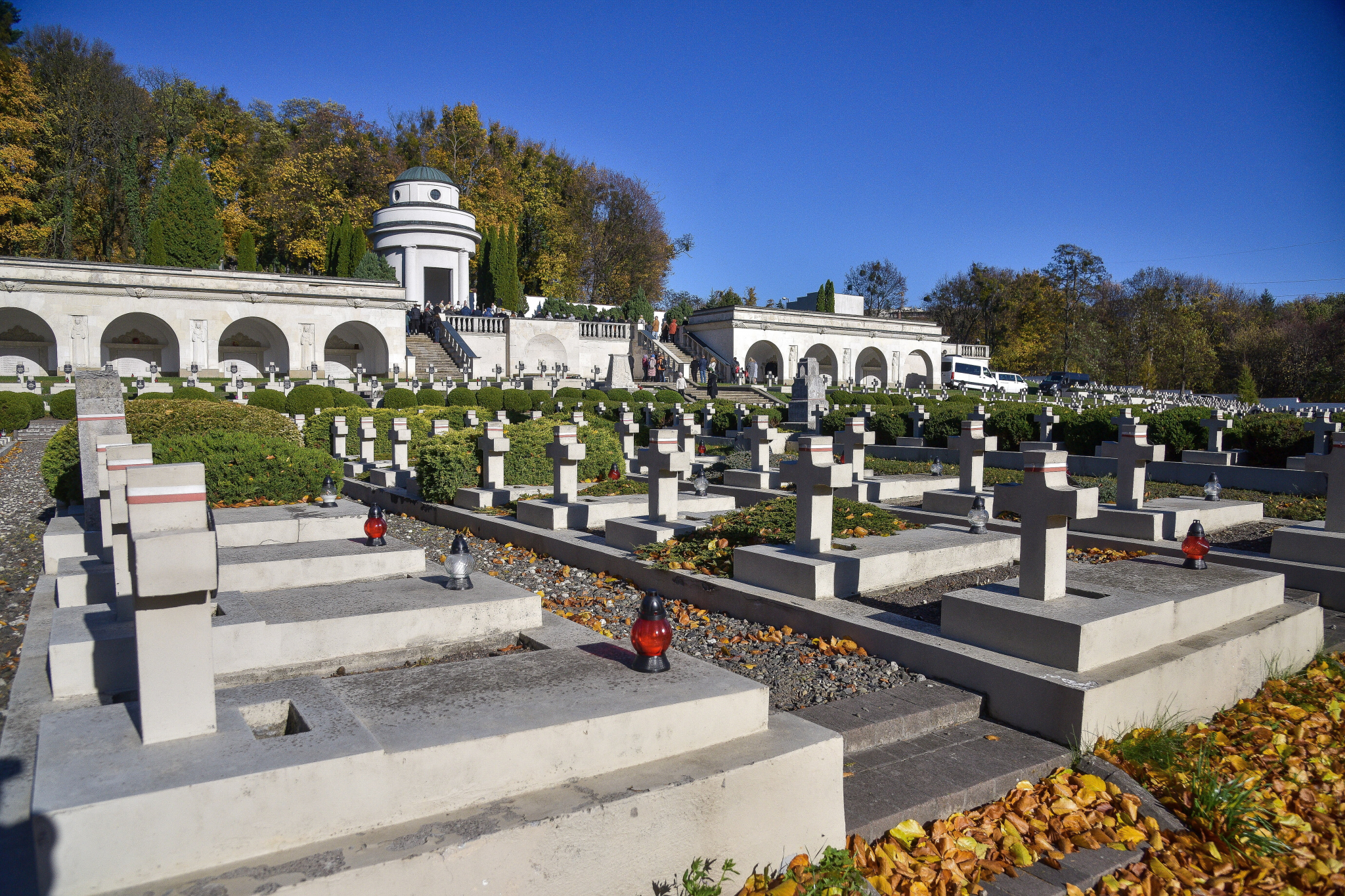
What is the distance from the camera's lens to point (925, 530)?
27.0ft

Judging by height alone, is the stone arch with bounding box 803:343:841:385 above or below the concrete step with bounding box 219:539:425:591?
above

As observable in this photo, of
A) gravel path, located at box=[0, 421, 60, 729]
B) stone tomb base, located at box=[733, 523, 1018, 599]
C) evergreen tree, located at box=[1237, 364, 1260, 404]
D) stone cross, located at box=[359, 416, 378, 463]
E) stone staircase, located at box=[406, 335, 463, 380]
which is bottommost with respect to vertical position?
gravel path, located at box=[0, 421, 60, 729]

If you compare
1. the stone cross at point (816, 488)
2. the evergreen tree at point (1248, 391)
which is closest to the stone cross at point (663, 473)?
the stone cross at point (816, 488)

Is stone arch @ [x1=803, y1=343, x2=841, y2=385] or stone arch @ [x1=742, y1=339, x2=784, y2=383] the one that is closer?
stone arch @ [x1=742, y1=339, x2=784, y2=383]

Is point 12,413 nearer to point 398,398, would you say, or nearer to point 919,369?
point 398,398

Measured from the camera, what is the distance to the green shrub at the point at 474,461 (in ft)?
38.9

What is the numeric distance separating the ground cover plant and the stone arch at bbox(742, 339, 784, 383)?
4296 centimetres

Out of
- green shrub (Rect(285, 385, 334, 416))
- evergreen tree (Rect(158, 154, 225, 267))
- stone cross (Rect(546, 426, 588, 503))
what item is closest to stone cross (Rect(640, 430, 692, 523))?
stone cross (Rect(546, 426, 588, 503))

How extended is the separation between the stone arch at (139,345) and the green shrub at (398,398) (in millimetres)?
15458

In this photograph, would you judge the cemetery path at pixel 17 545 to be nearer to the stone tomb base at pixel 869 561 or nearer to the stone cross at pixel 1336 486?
the stone tomb base at pixel 869 561

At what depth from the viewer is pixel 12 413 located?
21.6 m

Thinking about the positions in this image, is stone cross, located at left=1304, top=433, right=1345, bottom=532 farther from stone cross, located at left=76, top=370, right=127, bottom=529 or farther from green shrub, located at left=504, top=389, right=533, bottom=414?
green shrub, located at left=504, top=389, right=533, bottom=414

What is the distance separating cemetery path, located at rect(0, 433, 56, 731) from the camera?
5602 mm

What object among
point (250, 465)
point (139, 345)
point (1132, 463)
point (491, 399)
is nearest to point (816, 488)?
point (1132, 463)
